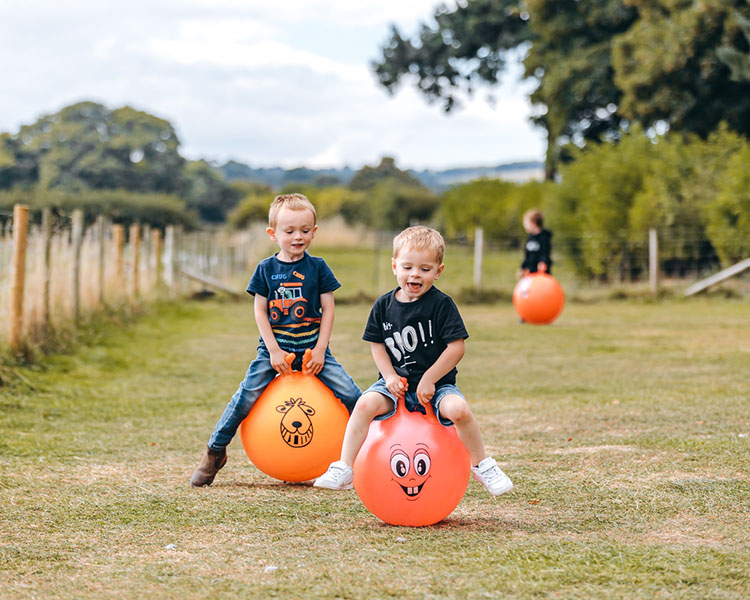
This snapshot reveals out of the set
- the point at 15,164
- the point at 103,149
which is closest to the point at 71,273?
the point at 15,164

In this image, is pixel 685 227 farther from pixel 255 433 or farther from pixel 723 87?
pixel 255 433

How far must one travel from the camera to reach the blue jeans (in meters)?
6.09

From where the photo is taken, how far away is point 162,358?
13.5 metres

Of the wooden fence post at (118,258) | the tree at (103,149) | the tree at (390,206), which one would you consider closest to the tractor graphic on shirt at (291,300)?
the wooden fence post at (118,258)

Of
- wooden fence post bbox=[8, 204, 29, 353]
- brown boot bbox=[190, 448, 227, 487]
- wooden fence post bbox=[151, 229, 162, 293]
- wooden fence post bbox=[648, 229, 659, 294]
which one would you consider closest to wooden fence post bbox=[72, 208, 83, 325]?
wooden fence post bbox=[8, 204, 29, 353]

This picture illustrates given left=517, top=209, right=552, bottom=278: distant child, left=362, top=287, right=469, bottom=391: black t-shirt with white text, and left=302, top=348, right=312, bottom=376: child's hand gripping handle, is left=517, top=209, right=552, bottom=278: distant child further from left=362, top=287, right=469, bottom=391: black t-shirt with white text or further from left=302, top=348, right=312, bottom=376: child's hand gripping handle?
left=362, top=287, right=469, bottom=391: black t-shirt with white text

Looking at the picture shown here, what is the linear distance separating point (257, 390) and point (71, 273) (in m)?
8.73

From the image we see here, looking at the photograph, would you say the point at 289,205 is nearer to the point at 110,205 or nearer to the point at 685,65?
the point at 685,65

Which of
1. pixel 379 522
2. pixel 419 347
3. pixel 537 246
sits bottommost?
pixel 379 522

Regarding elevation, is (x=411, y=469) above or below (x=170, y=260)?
below

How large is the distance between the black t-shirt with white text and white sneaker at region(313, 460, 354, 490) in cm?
59

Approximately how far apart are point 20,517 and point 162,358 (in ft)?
27.1

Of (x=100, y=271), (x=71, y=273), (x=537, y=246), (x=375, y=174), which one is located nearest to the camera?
(x=71, y=273)

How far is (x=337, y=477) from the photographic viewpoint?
5.36 m
